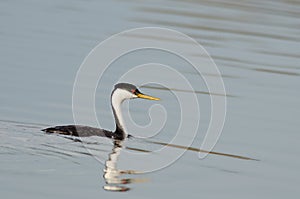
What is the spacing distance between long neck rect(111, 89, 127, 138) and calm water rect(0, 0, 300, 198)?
1.36 feet

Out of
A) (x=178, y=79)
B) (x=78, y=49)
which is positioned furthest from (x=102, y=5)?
(x=178, y=79)

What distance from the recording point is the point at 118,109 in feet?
44.1

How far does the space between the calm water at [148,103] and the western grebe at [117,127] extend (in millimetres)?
211

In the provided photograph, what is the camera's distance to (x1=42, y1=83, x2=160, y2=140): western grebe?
40.7 ft

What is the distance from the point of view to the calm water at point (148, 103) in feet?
34.6

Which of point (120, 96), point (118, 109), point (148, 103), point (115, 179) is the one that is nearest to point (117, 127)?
point (118, 109)

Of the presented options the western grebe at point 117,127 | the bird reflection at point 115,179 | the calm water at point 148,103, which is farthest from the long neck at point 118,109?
the bird reflection at point 115,179

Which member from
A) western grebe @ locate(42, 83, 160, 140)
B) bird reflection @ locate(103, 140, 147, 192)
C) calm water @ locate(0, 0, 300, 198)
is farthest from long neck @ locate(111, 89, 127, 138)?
bird reflection @ locate(103, 140, 147, 192)

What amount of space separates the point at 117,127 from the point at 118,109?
383mm

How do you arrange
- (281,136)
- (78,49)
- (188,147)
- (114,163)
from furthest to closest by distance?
1. (78,49)
2. (281,136)
3. (188,147)
4. (114,163)

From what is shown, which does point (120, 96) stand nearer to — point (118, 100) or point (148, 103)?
point (118, 100)

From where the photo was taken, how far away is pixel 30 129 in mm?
12453

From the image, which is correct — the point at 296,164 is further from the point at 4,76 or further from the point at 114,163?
the point at 4,76

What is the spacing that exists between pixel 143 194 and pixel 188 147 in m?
2.30
